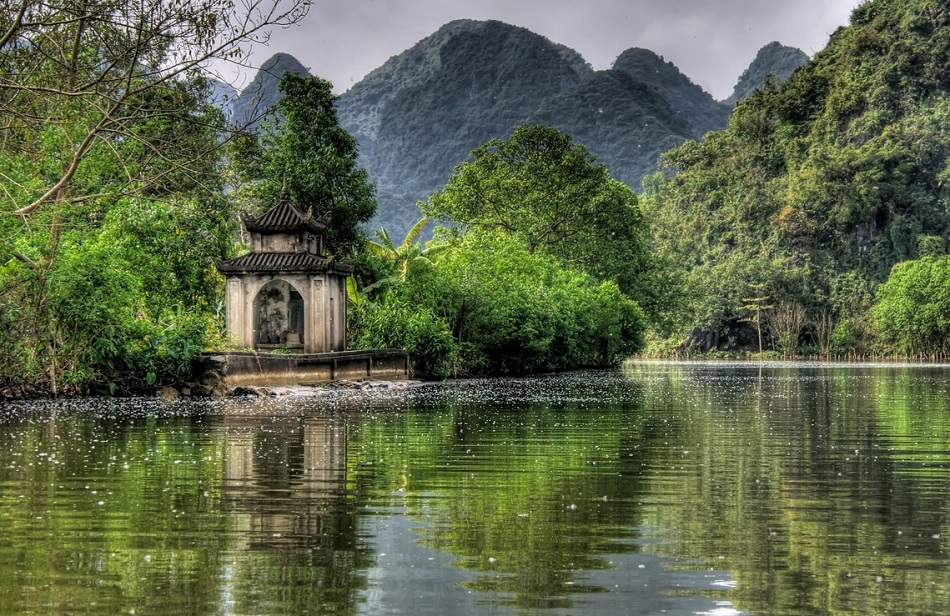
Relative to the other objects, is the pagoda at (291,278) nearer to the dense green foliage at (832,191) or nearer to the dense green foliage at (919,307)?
the dense green foliage at (832,191)

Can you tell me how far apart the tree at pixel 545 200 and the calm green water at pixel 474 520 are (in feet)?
167

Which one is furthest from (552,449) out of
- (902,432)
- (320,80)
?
(320,80)

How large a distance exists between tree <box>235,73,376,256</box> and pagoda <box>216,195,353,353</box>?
5.92m

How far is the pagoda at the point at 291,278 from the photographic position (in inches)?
1533

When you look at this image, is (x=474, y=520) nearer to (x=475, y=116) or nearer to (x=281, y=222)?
(x=281, y=222)

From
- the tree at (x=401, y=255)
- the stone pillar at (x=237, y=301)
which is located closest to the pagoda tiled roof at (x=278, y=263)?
the stone pillar at (x=237, y=301)

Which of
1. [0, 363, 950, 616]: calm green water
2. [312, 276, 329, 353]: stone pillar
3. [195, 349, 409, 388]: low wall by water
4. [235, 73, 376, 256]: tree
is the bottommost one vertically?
[0, 363, 950, 616]: calm green water

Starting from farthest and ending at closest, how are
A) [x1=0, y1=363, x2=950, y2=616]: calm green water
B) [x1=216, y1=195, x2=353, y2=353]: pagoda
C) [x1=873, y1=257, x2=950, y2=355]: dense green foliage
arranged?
[x1=873, y1=257, x2=950, y2=355]: dense green foliage < [x1=216, y1=195, x2=353, y2=353]: pagoda < [x1=0, y1=363, x2=950, y2=616]: calm green water

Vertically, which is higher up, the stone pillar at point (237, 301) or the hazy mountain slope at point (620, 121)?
the hazy mountain slope at point (620, 121)

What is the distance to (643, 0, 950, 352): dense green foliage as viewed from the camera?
98000mm

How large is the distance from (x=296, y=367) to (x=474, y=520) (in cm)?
2624

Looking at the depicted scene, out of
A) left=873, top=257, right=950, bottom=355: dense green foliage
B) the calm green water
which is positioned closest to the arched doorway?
the calm green water

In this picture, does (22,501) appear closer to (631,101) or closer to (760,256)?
(760,256)

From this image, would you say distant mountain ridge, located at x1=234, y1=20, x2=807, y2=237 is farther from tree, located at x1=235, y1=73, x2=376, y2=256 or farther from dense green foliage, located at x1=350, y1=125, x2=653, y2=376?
tree, located at x1=235, y1=73, x2=376, y2=256
